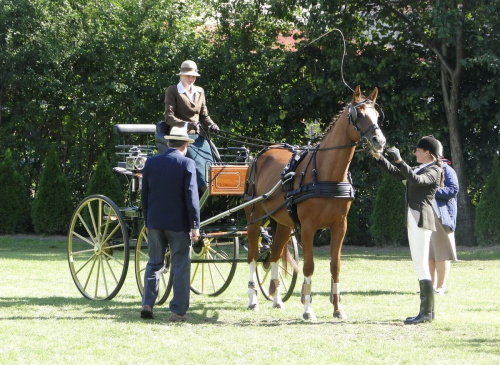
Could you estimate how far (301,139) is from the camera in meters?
22.8

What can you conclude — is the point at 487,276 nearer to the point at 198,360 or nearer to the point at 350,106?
the point at 350,106

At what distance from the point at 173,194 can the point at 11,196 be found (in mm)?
14270

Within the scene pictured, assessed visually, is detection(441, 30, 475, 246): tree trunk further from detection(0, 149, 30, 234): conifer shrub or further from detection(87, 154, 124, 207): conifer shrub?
detection(0, 149, 30, 234): conifer shrub

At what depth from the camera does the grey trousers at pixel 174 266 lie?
9.84m

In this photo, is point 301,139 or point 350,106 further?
point 301,139

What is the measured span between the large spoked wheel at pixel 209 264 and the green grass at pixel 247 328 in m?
0.25

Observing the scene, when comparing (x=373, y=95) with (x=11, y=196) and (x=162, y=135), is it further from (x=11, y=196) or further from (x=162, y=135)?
(x=11, y=196)

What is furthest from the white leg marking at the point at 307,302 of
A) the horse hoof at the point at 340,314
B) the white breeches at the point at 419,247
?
the white breeches at the point at 419,247

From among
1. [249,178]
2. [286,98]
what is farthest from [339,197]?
[286,98]

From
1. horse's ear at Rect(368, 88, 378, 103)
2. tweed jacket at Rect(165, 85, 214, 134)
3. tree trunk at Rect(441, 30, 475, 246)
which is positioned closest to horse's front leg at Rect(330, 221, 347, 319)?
horse's ear at Rect(368, 88, 378, 103)

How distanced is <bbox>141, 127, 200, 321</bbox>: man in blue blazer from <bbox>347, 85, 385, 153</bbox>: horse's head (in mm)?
1753

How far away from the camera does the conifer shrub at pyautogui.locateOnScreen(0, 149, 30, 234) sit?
23219 millimetres

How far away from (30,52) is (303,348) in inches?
648

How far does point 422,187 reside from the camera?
10047 millimetres
